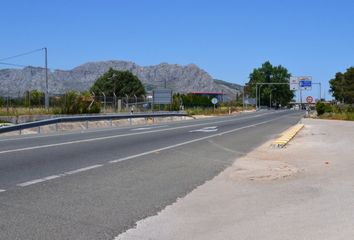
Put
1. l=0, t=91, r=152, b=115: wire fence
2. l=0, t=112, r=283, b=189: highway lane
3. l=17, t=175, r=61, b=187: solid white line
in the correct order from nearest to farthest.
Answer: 1. l=17, t=175, r=61, b=187: solid white line
2. l=0, t=112, r=283, b=189: highway lane
3. l=0, t=91, r=152, b=115: wire fence

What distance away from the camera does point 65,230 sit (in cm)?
682

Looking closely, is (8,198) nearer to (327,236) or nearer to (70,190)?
(70,190)

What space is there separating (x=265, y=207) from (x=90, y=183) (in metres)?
3.59

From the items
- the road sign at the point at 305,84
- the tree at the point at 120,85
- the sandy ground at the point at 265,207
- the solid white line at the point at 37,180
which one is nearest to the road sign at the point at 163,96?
the road sign at the point at 305,84

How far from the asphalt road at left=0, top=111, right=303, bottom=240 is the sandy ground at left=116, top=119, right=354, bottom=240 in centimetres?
44

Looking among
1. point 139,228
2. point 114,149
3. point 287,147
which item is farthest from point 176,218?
point 287,147

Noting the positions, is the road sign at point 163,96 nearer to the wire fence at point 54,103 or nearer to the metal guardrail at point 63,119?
the wire fence at point 54,103

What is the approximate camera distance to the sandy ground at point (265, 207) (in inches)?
270

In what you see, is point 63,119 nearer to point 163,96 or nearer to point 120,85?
point 163,96

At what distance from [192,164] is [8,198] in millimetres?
6564

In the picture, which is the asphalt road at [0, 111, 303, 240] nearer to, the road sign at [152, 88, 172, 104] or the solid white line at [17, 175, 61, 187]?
the solid white line at [17, 175, 61, 187]

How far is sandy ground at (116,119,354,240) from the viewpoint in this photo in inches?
270

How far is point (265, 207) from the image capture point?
8.50 m

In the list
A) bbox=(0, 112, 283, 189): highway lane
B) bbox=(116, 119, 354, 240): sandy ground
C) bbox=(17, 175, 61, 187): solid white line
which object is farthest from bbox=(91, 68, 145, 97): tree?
bbox=(17, 175, 61, 187): solid white line
